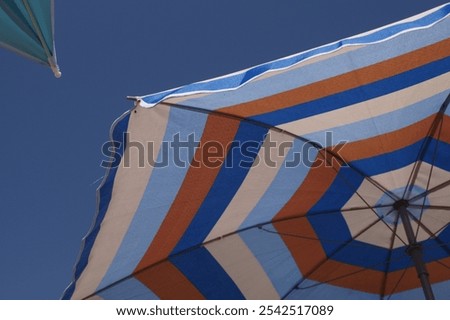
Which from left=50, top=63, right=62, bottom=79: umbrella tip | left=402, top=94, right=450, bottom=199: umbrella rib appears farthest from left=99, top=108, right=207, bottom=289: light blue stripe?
left=50, top=63, right=62, bottom=79: umbrella tip

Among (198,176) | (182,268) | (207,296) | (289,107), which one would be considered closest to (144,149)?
(198,176)

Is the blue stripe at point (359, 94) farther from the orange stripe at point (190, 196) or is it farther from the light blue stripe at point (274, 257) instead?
the light blue stripe at point (274, 257)

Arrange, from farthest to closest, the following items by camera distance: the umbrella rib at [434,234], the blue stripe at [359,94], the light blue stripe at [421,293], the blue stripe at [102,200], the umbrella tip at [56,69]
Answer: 1. the umbrella tip at [56,69]
2. the light blue stripe at [421,293]
3. the umbrella rib at [434,234]
4. the blue stripe at [359,94]
5. the blue stripe at [102,200]

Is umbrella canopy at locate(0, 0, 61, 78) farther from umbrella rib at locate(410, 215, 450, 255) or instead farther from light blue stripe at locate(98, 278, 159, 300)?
umbrella rib at locate(410, 215, 450, 255)

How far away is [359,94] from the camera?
2752mm

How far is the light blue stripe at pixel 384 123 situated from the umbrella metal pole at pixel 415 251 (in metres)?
0.55

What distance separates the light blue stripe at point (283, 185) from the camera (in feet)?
9.94

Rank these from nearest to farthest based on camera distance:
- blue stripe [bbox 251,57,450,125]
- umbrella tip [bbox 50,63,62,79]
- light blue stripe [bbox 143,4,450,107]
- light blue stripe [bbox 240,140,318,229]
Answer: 1. light blue stripe [bbox 143,4,450,107]
2. blue stripe [bbox 251,57,450,125]
3. light blue stripe [bbox 240,140,318,229]
4. umbrella tip [bbox 50,63,62,79]

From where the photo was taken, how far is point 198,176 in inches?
117

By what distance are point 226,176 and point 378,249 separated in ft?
3.63

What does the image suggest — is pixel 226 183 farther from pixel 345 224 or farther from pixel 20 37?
pixel 20 37

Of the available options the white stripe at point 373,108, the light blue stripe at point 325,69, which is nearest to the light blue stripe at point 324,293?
→ the white stripe at point 373,108

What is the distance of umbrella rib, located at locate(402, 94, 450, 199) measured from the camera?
2.93m

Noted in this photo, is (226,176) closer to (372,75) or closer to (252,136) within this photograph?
(252,136)
